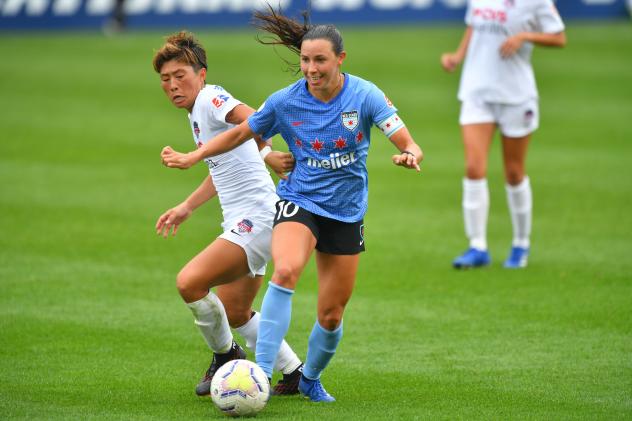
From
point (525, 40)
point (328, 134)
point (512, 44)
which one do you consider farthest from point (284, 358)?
point (525, 40)

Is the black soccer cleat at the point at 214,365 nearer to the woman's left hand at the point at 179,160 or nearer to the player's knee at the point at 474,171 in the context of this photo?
the woman's left hand at the point at 179,160

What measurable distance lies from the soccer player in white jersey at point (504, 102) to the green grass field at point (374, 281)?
1.36 feet

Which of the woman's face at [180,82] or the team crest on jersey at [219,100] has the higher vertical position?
the woman's face at [180,82]

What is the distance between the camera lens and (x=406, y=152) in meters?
6.34

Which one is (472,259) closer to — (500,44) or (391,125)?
(500,44)

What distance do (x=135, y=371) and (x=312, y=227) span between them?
184 centimetres

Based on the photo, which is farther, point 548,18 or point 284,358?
point 548,18

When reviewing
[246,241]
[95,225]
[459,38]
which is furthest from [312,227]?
[459,38]

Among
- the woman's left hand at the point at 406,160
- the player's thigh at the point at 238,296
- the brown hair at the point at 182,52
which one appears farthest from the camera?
the player's thigh at the point at 238,296

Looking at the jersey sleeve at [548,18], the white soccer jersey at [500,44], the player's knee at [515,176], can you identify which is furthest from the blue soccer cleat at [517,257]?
the jersey sleeve at [548,18]

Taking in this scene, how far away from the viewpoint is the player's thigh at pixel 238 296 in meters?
7.18

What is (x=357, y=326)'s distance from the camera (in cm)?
896

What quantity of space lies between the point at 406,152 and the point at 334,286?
92 cm

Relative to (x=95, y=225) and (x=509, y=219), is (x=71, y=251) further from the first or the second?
(x=509, y=219)
